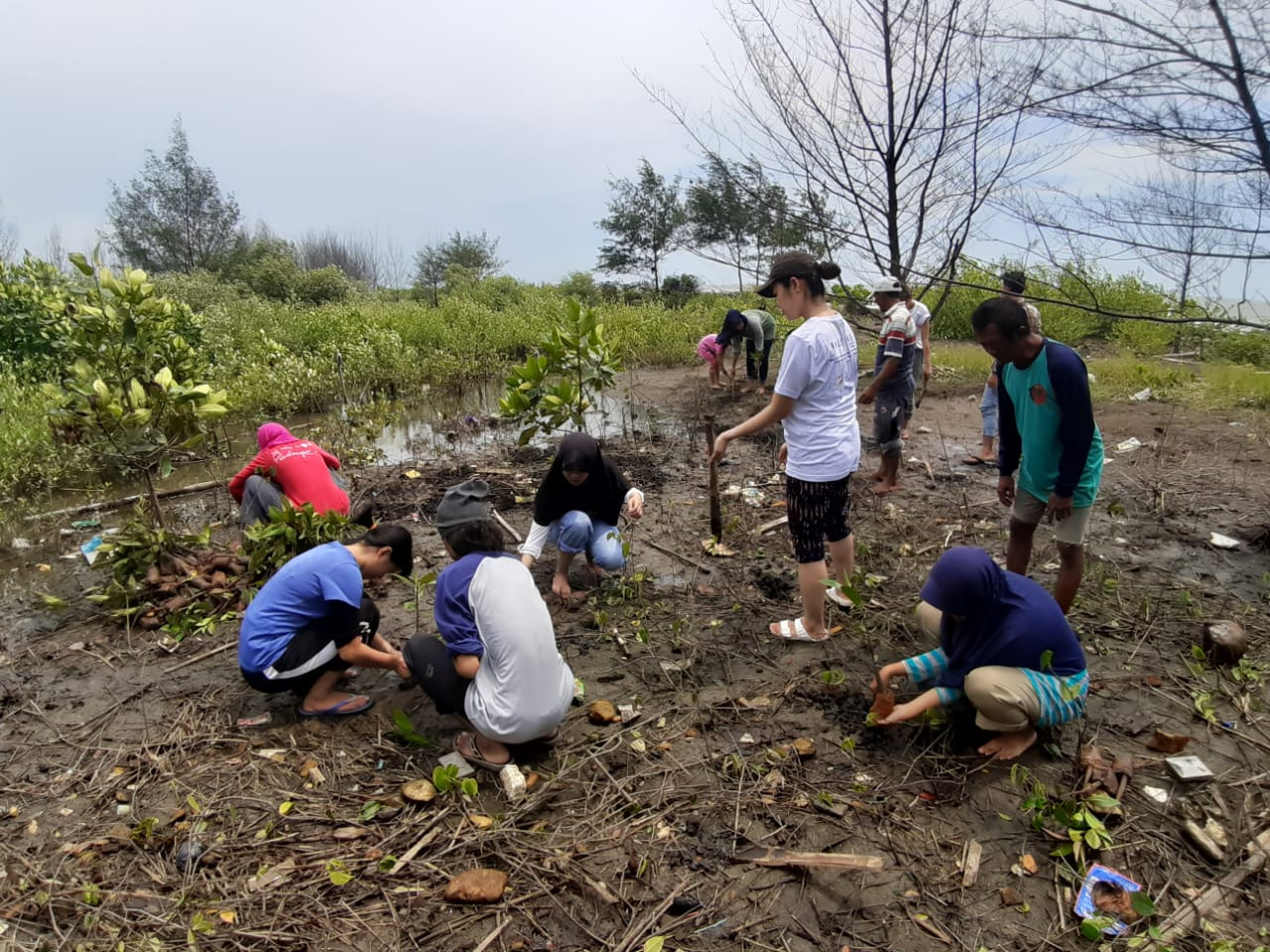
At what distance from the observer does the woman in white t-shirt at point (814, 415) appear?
3.01 metres

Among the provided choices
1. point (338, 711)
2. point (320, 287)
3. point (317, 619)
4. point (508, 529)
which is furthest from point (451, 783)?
point (320, 287)

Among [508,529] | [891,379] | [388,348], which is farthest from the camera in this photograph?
[388,348]

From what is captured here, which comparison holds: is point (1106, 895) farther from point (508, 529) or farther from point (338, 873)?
point (508, 529)

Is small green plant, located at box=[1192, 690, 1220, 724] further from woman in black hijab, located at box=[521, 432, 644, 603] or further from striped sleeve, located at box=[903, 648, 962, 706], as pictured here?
woman in black hijab, located at box=[521, 432, 644, 603]

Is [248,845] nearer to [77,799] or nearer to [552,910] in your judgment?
[77,799]

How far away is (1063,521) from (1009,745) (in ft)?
3.46

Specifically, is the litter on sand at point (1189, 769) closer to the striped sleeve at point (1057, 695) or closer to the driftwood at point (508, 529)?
the striped sleeve at point (1057, 695)

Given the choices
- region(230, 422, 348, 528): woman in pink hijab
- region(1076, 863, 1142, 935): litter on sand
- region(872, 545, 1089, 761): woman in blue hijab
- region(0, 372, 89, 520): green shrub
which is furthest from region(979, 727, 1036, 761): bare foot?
region(0, 372, 89, 520): green shrub

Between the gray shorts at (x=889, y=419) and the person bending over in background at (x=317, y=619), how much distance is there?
365 cm

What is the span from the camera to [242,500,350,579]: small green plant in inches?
156

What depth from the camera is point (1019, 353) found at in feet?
9.71

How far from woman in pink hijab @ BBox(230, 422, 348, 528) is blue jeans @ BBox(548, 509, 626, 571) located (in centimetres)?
139

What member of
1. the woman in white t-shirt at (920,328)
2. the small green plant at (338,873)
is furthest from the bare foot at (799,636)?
the woman in white t-shirt at (920,328)

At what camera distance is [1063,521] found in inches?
121
